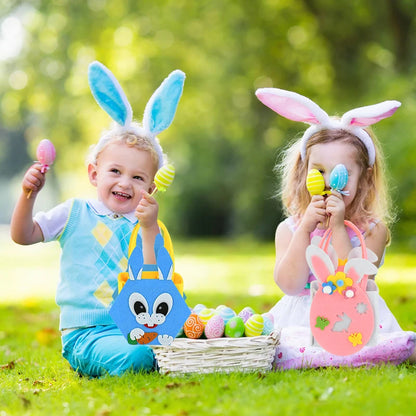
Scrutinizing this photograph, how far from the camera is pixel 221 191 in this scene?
23.1 m

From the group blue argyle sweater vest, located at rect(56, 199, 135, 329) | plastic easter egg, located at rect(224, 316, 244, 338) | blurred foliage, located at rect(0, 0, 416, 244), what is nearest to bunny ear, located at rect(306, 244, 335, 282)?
plastic easter egg, located at rect(224, 316, 244, 338)

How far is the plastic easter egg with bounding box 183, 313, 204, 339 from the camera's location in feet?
10.6

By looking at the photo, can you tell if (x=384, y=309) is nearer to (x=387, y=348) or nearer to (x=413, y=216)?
(x=387, y=348)

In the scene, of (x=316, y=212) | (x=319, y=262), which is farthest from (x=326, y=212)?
(x=319, y=262)

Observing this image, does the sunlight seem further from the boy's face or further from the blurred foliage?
the boy's face

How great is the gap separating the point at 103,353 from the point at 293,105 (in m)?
1.60

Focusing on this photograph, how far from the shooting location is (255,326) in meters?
3.21

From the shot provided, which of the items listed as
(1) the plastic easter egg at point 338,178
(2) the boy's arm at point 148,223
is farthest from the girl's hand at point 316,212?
(2) the boy's arm at point 148,223

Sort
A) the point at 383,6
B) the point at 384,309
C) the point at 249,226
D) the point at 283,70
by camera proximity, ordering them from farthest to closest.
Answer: the point at 249,226 → the point at 283,70 → the point at 383,6 → the point at 384,309

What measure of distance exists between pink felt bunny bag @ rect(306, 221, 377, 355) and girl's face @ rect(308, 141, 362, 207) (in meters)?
0.46

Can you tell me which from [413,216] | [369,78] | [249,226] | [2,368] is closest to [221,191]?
[249,226]

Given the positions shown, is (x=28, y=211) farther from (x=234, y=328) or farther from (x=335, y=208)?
(x=335, y=208)

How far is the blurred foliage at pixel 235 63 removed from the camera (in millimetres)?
13633

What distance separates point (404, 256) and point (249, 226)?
8.12 m
